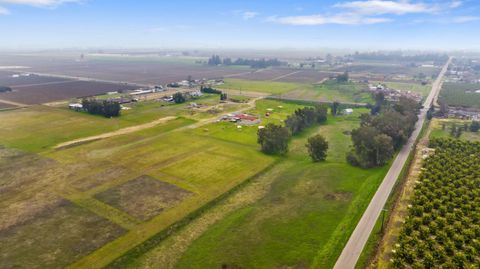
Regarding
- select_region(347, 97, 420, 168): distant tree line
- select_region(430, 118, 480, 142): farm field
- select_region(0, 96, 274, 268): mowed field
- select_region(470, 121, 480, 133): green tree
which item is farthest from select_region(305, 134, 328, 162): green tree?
select_region(470, 121, 480, 133): green tree

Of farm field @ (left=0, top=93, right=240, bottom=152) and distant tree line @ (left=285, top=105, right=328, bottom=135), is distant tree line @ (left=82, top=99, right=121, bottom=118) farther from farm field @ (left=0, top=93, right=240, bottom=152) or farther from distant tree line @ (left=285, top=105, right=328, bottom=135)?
distant tree line @ (left=285, top=105, right=328, bottom=135)

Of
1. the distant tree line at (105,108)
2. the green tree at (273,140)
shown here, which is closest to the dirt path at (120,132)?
the distant tree line at (105,108)

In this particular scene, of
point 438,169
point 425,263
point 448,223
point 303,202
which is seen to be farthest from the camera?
point 438,169

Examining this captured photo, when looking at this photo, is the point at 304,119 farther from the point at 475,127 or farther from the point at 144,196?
the point at 144,196

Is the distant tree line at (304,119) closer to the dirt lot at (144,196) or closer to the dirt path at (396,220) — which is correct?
the dirt path at (396,220)

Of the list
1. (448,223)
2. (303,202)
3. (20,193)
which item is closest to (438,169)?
(448,223)

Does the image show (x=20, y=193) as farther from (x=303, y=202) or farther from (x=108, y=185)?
(x=303, y=202)

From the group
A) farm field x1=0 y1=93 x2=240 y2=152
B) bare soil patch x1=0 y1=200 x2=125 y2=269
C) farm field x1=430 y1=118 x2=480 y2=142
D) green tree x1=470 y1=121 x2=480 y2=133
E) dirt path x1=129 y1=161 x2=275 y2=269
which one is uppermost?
farm field x1=0 y1=93 x2=240 y2=152
